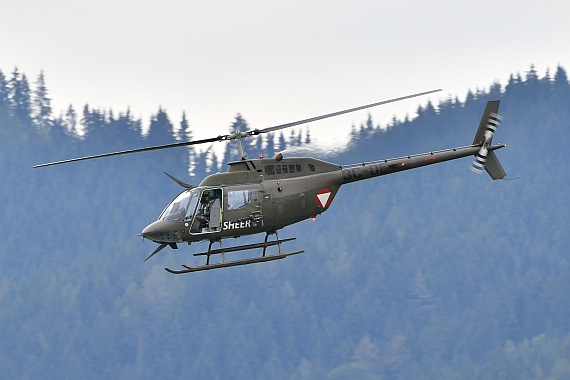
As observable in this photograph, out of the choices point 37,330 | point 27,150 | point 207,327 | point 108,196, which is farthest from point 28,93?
point 207,327

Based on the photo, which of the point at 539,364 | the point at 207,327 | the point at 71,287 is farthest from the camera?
the point at 71,287

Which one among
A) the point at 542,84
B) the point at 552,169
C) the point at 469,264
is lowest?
the point at 469,264

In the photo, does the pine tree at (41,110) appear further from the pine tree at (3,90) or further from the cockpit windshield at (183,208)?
the cockpit windshield at (183,208)

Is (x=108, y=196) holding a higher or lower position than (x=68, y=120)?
lower

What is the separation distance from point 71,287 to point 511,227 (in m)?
63.0

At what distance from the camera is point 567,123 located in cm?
17675

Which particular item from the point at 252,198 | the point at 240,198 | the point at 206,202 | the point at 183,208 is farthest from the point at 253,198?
the point at 183,208

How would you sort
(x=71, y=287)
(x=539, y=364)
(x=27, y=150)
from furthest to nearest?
(x=27, y=150) → (x=71, y=287) → (x=539, y=364)

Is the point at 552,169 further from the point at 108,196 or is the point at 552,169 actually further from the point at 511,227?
the point at 108,196

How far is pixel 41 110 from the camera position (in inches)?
7234

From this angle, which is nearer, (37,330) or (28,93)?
(37,330)

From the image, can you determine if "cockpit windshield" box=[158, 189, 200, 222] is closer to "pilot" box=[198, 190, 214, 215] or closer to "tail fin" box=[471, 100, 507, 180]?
"pilot" box=[198, 190, 214, 215]

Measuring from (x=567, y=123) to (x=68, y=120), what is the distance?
235 feet

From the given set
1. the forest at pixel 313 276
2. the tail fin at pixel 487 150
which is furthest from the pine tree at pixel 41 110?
the tail fin at pixel 487 150
